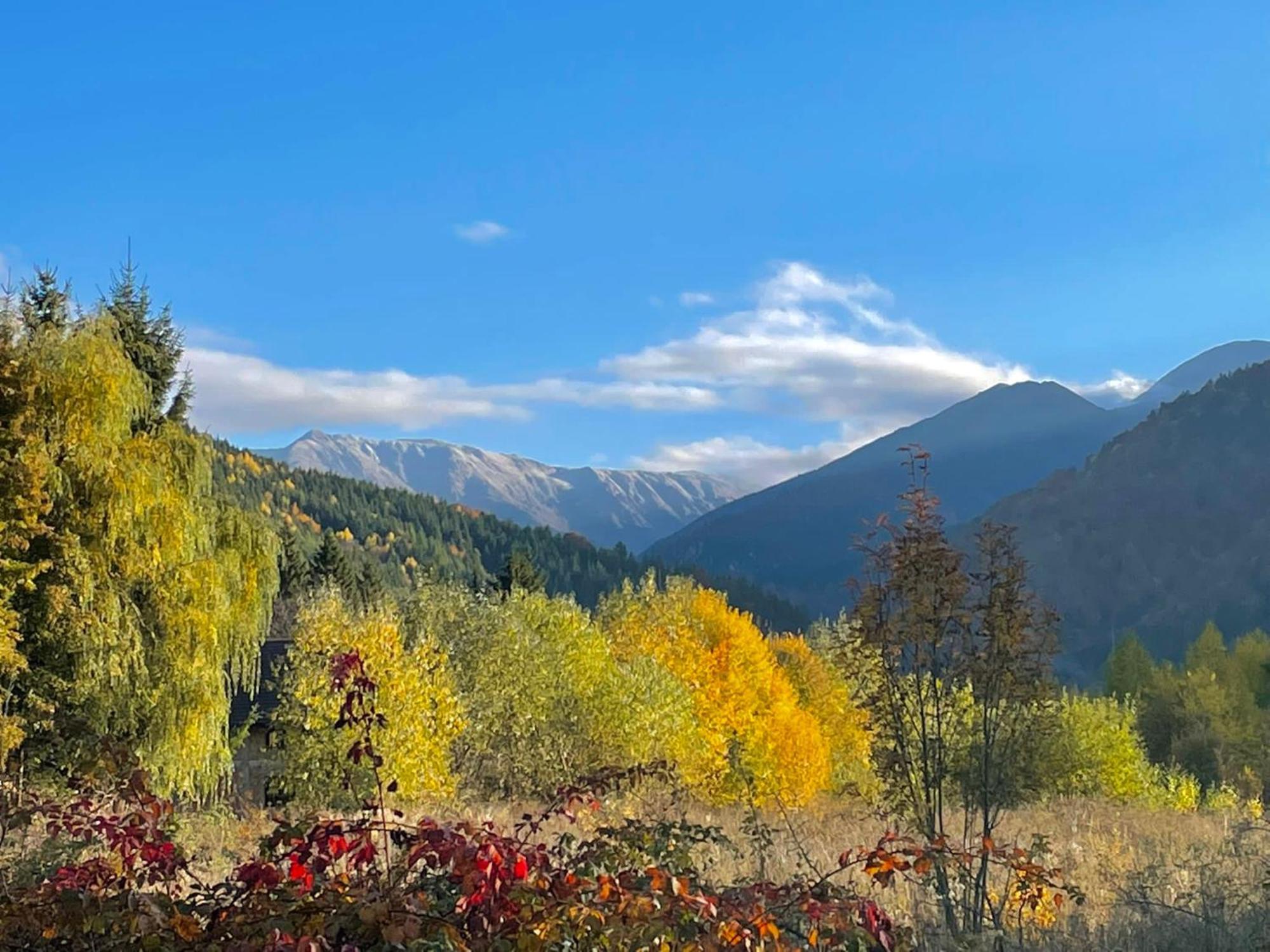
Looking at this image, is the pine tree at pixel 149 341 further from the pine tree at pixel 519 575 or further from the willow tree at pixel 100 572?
the pine tree at pixel 519 575

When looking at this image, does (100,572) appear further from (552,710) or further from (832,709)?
(832,709)

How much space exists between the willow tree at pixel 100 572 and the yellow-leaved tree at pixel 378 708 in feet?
9.71

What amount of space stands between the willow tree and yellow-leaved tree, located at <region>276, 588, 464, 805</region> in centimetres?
296

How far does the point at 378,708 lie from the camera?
19609 mm

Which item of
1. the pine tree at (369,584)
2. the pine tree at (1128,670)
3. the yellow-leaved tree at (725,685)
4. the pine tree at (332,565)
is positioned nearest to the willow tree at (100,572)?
the yellow-leaved tree at (725,685)

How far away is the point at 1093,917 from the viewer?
877 cm

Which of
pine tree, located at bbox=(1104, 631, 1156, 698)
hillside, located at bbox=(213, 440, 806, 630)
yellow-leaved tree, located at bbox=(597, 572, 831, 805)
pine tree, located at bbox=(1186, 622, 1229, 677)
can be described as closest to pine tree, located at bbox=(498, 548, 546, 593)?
yellow-leaved tree, located at bbox=(597, 572, 831, 805)

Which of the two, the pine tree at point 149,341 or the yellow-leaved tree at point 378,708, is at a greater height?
the pine tree at point 149,341

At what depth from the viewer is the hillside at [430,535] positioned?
134 metres

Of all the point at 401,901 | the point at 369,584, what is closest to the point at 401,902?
the point at 401,901

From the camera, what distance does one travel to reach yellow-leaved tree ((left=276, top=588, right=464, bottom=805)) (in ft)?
68.3

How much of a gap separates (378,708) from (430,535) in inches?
5113

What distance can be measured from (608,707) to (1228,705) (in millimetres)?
43046

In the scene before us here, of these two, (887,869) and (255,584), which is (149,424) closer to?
(255,584)
